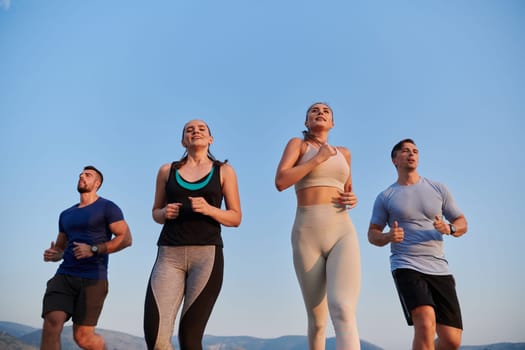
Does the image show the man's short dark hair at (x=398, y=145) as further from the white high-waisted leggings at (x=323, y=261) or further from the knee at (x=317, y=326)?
the knee at (x=317, y=326)

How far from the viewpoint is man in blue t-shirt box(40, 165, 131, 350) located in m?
6.36

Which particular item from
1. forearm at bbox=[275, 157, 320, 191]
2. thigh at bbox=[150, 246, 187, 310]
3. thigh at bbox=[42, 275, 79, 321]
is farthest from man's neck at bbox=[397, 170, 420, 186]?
thigh at bbox=[42, 275, 79, 321]

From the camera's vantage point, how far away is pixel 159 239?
4.61 m

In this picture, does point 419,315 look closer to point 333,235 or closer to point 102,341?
point 333,235

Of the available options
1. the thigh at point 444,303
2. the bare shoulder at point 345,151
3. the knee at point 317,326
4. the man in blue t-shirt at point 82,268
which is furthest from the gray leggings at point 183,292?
the thigh at point 444,303

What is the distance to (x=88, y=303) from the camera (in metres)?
6.52

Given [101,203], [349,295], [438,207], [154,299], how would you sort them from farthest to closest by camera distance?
[101,203]
[438,207]
[349,295]
[154,299]

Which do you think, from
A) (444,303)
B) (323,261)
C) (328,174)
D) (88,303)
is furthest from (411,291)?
(88,303)

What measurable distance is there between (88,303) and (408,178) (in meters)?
4.39

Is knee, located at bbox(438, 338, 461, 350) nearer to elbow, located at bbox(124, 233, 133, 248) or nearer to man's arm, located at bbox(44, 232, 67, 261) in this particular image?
elbow, located at bbox(124, 233, 133, 248)

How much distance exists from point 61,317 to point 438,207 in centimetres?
484

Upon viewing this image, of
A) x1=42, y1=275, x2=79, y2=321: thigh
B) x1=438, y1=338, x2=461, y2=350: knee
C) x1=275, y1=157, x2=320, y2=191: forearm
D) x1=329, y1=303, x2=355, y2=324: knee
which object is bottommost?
x1=438, y1=338, x2=461, y2=350: knee

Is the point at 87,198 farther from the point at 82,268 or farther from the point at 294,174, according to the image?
the point at 294,174

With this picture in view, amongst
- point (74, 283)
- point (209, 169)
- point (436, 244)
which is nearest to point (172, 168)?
point (209, 169)
